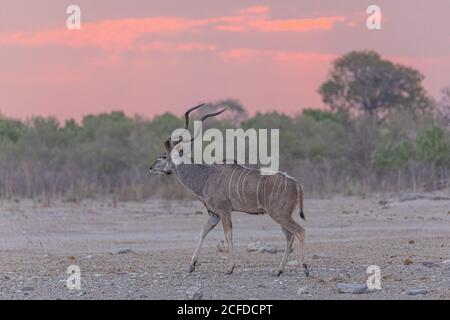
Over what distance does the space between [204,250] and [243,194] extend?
14.7 ft

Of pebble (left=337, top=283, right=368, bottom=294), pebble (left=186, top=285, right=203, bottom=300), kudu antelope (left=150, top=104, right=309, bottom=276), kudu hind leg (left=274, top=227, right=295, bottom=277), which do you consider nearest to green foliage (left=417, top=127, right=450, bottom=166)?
kudu antelope (left=150, top=104, right=309, bottom=276)

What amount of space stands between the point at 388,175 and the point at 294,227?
71.9 ft

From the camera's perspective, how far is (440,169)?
113 feet

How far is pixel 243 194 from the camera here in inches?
588

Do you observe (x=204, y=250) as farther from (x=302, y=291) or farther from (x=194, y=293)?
(x=194, y=293)

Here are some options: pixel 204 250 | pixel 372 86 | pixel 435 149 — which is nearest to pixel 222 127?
pixel 435 149

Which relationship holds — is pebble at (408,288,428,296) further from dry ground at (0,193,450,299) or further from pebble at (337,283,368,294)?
pebble at (337,283,368,294)

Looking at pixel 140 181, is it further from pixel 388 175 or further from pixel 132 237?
pixel 132 237

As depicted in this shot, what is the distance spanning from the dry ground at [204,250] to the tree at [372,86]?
96.4 ft

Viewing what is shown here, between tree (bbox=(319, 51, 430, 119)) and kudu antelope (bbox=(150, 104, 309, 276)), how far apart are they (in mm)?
44764

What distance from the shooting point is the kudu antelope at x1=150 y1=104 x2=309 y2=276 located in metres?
14.7

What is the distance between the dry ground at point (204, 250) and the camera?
13.7m

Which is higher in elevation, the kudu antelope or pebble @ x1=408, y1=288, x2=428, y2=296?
the kudu antelope
